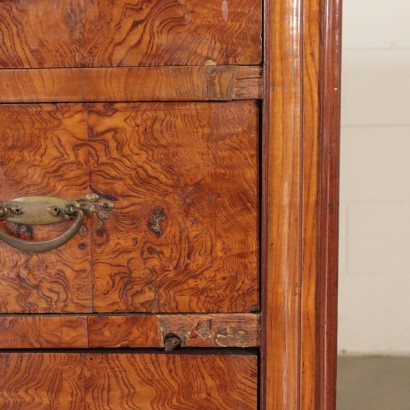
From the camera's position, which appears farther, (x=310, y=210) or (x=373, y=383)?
(x=373, y=383)

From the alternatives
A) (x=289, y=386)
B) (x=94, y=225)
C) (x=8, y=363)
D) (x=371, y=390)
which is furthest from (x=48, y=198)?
(x=371, y=390)

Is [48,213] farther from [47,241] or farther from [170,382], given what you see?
[170,382]

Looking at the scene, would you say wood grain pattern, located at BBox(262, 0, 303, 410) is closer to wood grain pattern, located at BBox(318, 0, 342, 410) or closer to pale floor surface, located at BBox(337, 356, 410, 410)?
wood grain pattern, located at BBox(318, 0, 342, 410)

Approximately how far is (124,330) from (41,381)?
11 cm

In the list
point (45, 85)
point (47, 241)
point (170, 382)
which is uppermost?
point (45, 85)

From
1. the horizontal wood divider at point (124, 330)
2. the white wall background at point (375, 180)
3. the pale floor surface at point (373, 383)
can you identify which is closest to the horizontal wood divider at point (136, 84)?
the horizontal wood divider at point (124, 330)

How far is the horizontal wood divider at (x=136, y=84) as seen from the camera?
0.53 m

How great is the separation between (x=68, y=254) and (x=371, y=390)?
0.68 metres

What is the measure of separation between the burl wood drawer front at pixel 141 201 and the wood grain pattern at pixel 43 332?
0.01 metres

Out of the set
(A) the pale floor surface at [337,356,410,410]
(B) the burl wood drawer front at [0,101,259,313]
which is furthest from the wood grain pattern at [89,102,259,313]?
(A) the pale floor surface at [337,356,410,410]

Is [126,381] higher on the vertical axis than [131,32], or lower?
lower

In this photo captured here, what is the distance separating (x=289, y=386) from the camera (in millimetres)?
553

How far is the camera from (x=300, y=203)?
535 millimetres

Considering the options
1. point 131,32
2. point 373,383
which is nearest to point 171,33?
point 131,32
